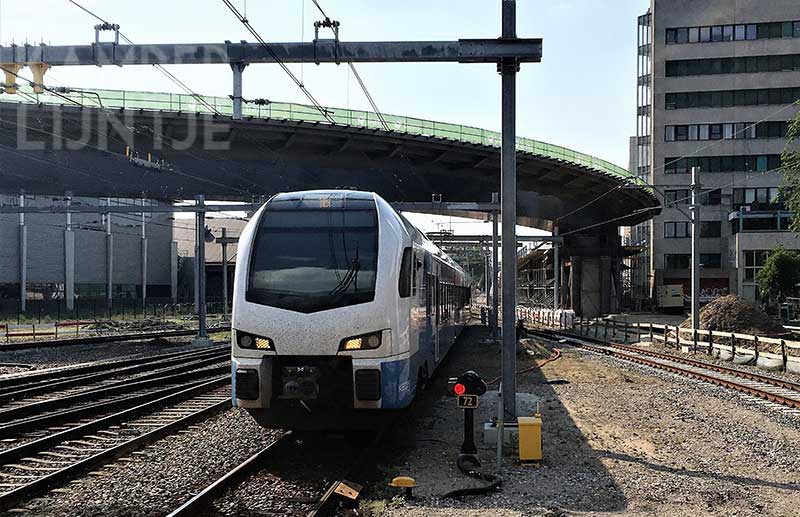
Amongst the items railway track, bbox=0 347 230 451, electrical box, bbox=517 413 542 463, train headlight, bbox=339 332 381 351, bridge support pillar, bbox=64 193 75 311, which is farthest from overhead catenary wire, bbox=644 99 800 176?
train headlight, bbox=339 332 381 351

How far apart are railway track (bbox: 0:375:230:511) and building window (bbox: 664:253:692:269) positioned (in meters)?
57.2

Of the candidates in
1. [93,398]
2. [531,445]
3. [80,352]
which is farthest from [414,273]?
[80,352]

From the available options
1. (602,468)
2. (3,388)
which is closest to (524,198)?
(3,388)

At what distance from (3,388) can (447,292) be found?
1016cm

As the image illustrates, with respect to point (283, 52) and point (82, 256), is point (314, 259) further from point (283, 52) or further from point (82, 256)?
point (82, 256)

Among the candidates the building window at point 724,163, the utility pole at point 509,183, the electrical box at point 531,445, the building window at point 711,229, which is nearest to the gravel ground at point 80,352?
the utility pole at point 509,183

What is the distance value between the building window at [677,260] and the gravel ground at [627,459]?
5145 centimetres

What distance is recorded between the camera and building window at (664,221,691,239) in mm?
64875

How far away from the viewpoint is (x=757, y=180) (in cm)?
6425

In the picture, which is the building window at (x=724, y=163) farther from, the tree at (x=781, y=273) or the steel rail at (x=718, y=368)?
the steel rail at (x=718, y=368)

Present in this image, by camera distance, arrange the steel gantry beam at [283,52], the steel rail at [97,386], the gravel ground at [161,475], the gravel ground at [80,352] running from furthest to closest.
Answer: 1. the gravel ground at [80,352]
2. the steel rail at [97,386]
3. the steel gantry beam at [283,52]
4. the gravel ground at [161,475]

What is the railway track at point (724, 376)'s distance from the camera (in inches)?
602

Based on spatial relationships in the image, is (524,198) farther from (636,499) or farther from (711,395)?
(636,499)

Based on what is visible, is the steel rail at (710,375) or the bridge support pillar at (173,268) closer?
the steel rail at (710,375)
